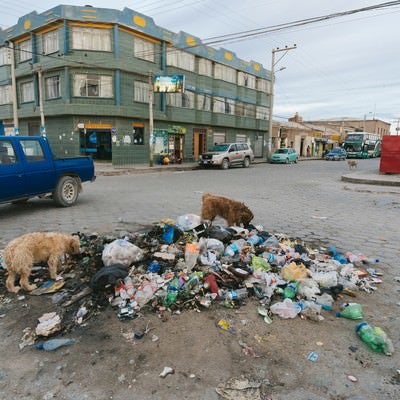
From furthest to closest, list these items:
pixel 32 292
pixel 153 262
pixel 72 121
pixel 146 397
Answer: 1. pixel 72 121
2. pixel 153 262
3. pixel 32 292
4. pixel 146 397

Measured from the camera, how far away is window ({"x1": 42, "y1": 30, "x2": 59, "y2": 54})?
23.4 metres

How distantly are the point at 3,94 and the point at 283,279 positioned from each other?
3319 cm

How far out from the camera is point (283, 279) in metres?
3.91

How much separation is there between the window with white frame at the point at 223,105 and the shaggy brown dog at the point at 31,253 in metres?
30.4

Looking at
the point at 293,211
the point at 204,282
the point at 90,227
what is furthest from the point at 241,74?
the point at 204,282

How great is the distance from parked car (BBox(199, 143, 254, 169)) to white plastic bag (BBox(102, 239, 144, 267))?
66.3 feet

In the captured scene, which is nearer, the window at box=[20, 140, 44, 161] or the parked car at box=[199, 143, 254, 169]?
the window at box=[20, 140, 44, 161]

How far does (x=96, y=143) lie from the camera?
79.8ft

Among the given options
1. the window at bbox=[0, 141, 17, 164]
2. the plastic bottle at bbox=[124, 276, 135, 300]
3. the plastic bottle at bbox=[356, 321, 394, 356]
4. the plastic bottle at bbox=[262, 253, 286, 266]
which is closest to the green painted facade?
the window at bbox=[0, 141, 17, 164]

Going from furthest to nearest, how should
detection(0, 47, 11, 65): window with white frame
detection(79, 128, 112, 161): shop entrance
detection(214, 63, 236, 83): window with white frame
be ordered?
detection(214, 63, 236, 83): window with white frame
detection(0, 47, 11, 65): window with white frame
detection(79, 128, 112, 161): shop entrance

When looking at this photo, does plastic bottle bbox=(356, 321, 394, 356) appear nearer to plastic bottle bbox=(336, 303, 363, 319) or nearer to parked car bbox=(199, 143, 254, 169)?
plastic bottle bbox=(336, 303, 363, 319)

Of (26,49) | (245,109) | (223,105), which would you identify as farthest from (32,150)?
(245,109)

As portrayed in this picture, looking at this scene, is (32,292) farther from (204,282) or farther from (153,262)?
(204,282)

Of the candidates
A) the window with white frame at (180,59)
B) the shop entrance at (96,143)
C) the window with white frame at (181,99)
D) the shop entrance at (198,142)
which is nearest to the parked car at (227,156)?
the shop entrance at (198,142)
